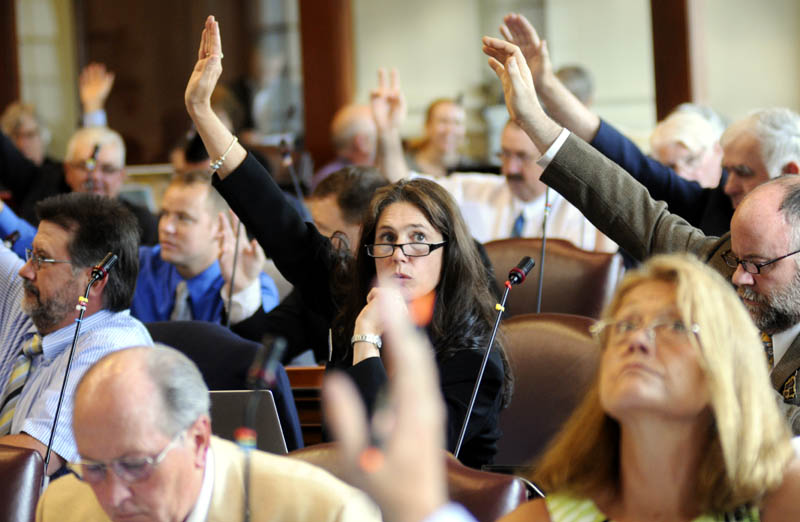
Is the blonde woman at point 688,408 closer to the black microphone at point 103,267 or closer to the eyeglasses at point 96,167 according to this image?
the black microphone at point 103,267

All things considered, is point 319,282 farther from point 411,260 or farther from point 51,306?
point 51,306

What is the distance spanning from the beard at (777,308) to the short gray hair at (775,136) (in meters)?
0.88

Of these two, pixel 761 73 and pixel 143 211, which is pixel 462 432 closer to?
pixel 143 211

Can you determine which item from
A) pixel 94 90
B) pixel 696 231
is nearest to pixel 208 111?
pixel 696 231

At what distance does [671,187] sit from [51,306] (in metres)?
1.58

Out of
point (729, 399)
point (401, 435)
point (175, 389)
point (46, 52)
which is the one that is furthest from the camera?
point (46, 52)

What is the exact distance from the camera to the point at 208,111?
7.97 feet

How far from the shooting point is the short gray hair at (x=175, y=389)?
1.37m

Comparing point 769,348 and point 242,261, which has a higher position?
point 242,261

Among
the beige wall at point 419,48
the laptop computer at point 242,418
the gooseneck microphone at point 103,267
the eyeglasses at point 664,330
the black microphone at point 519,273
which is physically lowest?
the laptop computer at point 242,418

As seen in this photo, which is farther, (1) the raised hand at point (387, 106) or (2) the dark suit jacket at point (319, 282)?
(1) the raised hand at point (387, 106)

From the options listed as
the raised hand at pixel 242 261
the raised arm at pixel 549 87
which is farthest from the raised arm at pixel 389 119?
the raised arm at pixel 549 87

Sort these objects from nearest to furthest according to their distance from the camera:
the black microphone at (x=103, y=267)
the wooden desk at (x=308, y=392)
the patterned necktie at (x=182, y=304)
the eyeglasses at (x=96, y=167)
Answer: the black microphone at (x=103, y=267), the wooden desk at (x=308, y=392), the patterned necktie at (x=182, y=304), the eyeglasses at (x=96, y=167)

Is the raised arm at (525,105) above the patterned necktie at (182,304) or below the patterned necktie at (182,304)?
above
